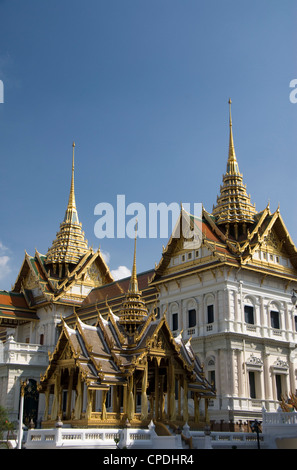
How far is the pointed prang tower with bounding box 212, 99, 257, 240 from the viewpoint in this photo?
41094mm

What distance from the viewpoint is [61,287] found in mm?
51938

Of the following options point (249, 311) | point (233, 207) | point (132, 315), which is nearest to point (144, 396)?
point (132, 315)

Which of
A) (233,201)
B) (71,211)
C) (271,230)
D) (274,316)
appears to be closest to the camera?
(274,316)

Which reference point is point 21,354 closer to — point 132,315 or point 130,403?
point 132,315

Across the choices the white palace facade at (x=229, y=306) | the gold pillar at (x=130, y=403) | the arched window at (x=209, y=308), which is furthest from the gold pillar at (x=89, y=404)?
the arched window at (x=209, y=308)

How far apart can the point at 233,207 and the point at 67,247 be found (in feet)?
66.6

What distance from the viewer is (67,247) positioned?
5675cm

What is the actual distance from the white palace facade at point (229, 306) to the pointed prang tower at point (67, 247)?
23.1 feet

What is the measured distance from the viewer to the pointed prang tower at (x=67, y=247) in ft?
183

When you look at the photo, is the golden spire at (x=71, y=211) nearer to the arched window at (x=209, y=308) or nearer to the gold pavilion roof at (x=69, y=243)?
the gold pavilion roof at (x=69, y=243)

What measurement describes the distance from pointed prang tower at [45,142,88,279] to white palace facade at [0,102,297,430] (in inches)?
277

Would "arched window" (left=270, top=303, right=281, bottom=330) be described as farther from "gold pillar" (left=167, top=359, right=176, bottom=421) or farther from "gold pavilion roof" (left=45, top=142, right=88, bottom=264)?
"gold pavilion roof" (left=45, top=142, right=88, bottom=264)

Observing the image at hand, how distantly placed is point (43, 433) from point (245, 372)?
18.6 metres
